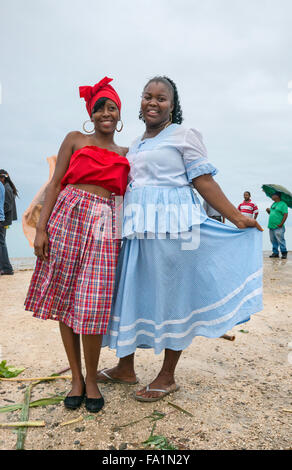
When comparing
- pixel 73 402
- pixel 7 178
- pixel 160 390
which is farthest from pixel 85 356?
pixel 7 178

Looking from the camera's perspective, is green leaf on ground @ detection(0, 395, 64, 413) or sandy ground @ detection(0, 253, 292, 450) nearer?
sandy ground @ detection(0, 253, 292, 450)

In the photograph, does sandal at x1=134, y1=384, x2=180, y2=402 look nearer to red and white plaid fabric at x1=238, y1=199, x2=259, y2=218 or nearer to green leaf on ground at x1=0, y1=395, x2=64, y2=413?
green leaf on ground at x1=0, y1=395, x2=64, y2=413

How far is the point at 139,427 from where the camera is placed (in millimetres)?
2133

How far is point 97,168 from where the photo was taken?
2223 millimetres

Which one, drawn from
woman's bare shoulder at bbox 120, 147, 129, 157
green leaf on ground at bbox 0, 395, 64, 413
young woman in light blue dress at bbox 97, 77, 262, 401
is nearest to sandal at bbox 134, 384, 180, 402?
young woman in light blue dress at bbox 97, 77, 262, 401

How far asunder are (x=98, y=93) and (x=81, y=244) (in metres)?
1.05

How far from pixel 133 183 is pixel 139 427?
5.09 feet

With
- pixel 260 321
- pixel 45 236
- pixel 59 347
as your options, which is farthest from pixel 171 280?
pixel 260 321

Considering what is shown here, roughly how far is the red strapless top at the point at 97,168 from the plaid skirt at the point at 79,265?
0.29 ft

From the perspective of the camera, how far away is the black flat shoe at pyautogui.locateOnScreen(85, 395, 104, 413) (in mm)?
2277

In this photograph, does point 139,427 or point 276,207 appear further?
point 276,207

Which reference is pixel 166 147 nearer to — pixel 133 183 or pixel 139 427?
pixel 133 183

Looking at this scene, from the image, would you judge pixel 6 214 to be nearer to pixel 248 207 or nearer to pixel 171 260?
pixel 171 260

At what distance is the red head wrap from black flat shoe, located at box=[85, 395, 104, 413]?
1970 mm
